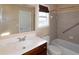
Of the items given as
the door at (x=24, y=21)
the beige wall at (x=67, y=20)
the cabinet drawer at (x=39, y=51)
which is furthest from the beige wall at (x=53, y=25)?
the door at (x=24, y=21)

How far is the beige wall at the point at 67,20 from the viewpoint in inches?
45.4

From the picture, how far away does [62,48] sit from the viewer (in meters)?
1.21

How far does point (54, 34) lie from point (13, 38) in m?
0.43

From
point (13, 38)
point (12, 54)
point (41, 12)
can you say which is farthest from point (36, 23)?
point (12, 54)

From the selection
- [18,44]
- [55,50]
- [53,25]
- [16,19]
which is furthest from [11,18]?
[55,50]

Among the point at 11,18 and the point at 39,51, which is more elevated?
the point at 11,18

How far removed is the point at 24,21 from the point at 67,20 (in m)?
0.45

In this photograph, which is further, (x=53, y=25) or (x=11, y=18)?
(x=53, y=25)

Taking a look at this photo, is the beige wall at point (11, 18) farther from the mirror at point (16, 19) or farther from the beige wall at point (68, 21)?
the beige wall at point (68, 21)

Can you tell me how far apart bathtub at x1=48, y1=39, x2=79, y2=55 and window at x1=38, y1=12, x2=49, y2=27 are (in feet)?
0.69

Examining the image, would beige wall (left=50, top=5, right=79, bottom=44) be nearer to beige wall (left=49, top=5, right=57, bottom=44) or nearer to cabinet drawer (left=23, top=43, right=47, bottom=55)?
beige wall (left=49, top=5, right=57, bottom=44)

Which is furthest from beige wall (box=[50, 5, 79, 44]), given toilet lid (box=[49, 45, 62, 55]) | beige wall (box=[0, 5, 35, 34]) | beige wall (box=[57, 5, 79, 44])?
beige wall (box=[0, 5, 35, 34])

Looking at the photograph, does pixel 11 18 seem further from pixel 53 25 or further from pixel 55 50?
pixel 55 50

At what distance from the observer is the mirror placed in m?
1.05
